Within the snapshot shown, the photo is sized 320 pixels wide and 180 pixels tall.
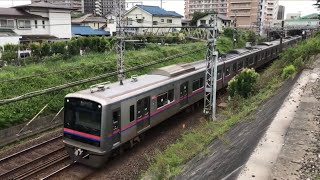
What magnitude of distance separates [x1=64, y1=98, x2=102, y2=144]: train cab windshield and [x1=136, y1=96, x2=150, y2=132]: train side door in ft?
6.65

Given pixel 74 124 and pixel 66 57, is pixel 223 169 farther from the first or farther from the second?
pixel 66 57

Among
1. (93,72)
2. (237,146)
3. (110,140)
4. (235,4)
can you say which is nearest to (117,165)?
(110,140)

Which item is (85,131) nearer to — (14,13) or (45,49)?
(45,49)

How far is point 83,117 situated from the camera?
400 inches

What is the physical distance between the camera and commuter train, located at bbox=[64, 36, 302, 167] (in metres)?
9.87

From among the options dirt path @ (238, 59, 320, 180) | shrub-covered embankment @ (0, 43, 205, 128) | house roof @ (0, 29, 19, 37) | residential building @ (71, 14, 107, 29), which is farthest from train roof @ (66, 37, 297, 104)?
residential building @ (71, 14, 107, 29)

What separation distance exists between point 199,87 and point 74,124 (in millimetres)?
8536

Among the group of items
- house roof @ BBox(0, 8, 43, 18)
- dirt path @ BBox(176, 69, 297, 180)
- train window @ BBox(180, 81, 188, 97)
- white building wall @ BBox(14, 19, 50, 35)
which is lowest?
dirt path @ BBox(176, 69, 297, 180)

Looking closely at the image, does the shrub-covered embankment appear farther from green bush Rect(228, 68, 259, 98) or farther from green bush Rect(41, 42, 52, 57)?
green bush Rect(228, 68, 259, 98)

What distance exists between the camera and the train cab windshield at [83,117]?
9.82m

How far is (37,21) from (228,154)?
2802cm

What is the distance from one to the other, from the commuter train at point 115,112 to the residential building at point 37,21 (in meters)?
17.6

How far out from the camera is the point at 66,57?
2377 cm

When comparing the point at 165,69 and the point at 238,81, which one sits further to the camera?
the point at 238,81
